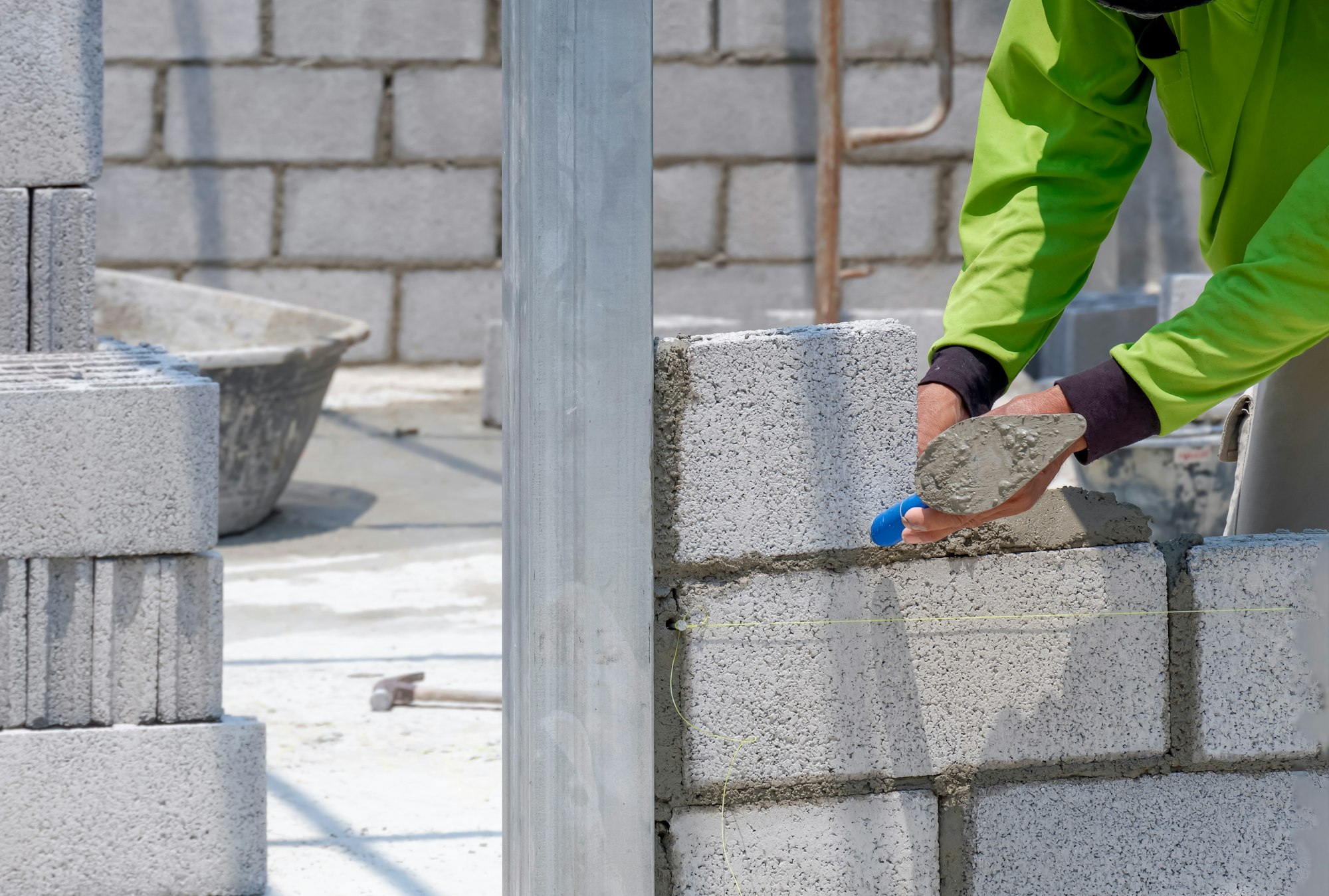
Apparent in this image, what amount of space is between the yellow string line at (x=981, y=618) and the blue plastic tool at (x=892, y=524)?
0.41 ft

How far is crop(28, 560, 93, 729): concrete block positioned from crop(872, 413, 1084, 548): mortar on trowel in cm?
143

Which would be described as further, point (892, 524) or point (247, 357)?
point (247, 357)

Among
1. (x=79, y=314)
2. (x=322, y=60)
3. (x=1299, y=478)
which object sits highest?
(x=322, y=60)

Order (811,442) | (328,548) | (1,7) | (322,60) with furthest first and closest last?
(322,60), (328,548), (1,7), (811,442)

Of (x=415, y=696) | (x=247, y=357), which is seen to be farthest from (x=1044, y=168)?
(x=247, y=357)

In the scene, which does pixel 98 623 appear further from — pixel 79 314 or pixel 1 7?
pixel 1 7

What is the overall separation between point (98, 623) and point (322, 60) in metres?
5.79

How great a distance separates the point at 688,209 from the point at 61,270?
5.10 meters

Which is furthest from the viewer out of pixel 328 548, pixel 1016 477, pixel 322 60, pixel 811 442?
pixel 322 60

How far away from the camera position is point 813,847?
2152mm

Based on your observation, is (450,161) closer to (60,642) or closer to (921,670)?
(60,642)

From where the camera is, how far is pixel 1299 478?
Result: 243 cm

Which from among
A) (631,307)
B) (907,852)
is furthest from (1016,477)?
(907,852)

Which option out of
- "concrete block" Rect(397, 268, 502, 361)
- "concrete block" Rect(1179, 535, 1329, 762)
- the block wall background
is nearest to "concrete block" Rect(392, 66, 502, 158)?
the block wall background
